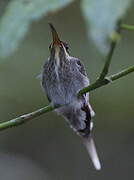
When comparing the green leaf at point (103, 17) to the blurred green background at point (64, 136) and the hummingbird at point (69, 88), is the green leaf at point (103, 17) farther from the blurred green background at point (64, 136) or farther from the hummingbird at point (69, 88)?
the blurred green background at point (64, 136)

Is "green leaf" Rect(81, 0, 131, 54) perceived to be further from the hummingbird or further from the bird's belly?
the bird's belly

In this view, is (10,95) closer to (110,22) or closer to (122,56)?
(122,56)

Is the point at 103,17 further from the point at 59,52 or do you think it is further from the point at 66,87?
the point at 66,87

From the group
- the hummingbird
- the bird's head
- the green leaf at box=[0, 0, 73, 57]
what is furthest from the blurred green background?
the green leaf at box=[0, 0, 73, 57]

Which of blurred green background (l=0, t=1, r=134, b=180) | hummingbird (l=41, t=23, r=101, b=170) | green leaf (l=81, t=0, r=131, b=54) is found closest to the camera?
green leaf (l=81, t=0, r=131, b=54)

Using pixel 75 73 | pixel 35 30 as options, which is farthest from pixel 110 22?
pixel 35 30

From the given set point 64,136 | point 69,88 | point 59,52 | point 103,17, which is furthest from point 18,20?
point 64,136
